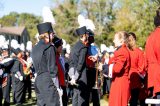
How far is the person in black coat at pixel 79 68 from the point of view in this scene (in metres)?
10.6

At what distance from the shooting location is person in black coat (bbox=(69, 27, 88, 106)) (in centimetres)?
1060

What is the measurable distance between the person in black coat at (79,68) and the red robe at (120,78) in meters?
2.16

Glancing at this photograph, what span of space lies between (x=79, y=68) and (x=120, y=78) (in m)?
2.48

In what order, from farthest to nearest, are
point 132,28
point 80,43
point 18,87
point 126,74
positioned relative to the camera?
point 132,28 < point 18,87 < point 80,43 < point 126,74

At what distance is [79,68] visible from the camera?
10.6m

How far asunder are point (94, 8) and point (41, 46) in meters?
57.4

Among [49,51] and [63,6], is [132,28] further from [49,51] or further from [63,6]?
[49,51]

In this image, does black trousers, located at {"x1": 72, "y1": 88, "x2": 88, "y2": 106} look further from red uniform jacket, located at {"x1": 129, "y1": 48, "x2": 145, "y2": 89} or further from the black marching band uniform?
the black marching band uniform

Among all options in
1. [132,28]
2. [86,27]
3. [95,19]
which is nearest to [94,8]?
[95,19]

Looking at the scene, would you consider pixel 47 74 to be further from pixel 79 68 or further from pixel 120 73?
pixel 79 68

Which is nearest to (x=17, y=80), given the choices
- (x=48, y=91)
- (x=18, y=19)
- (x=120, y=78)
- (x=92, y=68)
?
(x=92, y=68)

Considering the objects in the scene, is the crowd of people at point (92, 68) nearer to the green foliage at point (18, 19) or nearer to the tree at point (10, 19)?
the green foliage at point (18, 19)

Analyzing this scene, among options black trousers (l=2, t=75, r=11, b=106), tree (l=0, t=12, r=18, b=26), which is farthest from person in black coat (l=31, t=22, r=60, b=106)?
tree (l=0, t=12, r=18, b=26)

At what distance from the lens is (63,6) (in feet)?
216
